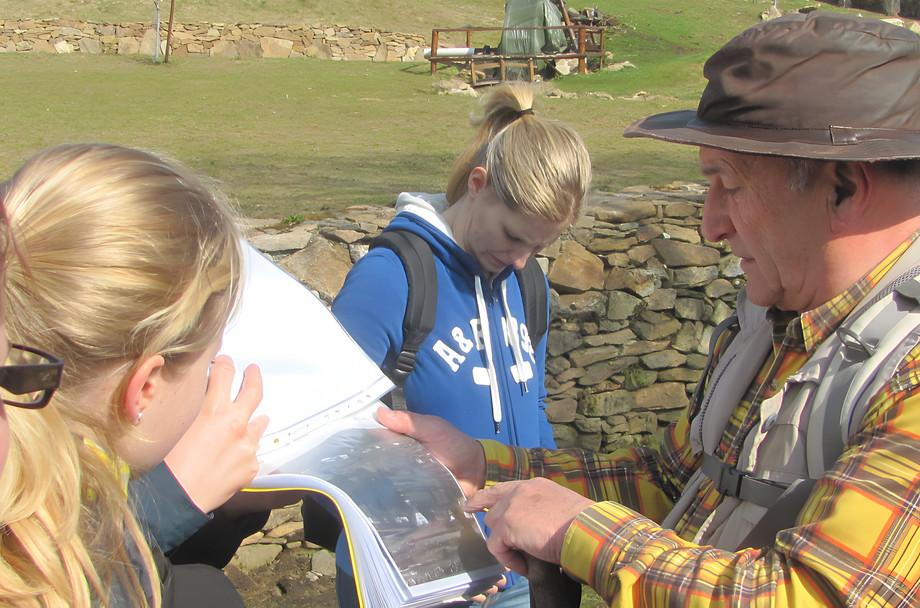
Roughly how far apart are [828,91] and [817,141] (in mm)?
89

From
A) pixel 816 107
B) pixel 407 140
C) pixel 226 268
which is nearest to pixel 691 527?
pixel 816 107

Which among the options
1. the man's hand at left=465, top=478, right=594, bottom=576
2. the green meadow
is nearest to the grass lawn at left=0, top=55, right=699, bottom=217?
the green meadow

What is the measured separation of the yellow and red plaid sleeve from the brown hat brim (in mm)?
337

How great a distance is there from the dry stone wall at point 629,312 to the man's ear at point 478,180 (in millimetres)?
2535

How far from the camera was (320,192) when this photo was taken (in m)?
8.57

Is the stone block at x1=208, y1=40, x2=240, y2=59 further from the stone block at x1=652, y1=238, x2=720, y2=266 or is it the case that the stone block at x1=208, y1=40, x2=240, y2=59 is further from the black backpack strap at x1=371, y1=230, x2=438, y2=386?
the black backpack strap at x1=371, y1=230, x2=438, y2=386

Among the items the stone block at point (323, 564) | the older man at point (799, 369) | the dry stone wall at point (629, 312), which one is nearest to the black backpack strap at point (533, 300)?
the older man at point (799, 369)

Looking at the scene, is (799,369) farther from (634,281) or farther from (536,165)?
(634,281)

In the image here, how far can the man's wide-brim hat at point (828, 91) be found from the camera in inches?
59.1

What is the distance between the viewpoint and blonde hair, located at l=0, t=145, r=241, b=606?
122 cm

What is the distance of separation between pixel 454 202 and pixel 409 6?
3158 centimetres

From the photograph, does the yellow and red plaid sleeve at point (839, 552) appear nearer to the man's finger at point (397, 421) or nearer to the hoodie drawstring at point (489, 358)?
the man's finger at point (397, 421)

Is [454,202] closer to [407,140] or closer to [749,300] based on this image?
[749,300]

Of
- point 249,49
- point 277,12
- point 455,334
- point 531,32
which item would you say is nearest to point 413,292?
point 455,334
